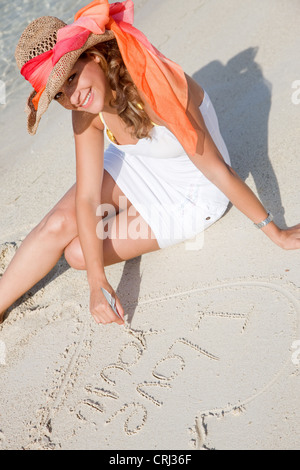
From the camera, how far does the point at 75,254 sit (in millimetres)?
2889

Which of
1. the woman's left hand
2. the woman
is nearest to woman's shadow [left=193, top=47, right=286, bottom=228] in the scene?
the woman's left hand

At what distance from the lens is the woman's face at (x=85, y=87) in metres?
2.25

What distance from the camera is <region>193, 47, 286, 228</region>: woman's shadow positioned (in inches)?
125

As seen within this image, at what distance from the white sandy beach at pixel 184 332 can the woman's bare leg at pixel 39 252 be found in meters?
0.16

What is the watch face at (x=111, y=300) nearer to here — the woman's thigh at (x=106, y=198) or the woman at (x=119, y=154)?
the woman at (x=119, y=154)

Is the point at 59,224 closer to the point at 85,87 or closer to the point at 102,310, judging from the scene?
the point at 102,310

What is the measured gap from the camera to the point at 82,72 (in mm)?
2252

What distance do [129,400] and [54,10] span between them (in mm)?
5765

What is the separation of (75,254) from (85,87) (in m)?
0.96

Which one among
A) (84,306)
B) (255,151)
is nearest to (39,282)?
(84,306)

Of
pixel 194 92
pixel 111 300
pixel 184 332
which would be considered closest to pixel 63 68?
pixel 194 92

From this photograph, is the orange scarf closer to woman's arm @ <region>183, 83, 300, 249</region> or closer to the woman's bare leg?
woman's arm @ <region>183, 83, 300, 249</region>

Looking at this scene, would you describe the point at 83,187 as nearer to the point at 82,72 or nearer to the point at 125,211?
the point at 125,211

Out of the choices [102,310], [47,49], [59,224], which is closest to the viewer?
[47,49]
